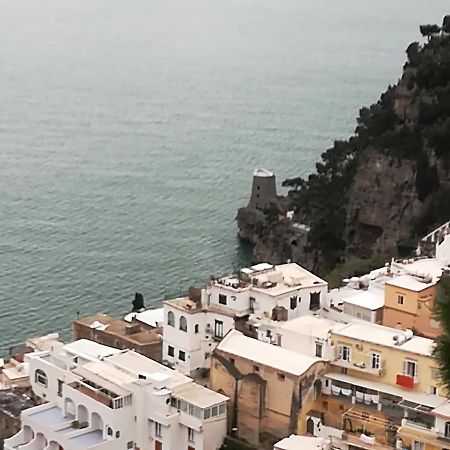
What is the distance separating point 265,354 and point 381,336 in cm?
271

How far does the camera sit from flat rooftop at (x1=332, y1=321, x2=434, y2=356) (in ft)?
80.1

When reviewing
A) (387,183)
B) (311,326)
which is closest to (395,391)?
(311,326)

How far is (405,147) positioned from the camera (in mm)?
49250

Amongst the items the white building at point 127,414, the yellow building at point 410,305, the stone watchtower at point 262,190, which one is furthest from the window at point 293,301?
the stone watchtower at point 262,190

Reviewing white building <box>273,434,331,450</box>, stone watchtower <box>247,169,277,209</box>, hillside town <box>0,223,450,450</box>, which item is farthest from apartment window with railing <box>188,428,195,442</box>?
stone watchtower <box>247,169,277,209</box>

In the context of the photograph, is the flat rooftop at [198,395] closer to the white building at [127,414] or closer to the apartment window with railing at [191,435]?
the white building at [127,414]

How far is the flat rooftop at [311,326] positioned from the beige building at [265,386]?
0.82 m

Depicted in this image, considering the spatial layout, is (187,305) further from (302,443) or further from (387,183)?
(387,183)

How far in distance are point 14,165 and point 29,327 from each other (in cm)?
3026

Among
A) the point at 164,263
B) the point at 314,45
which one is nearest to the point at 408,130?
the point at 164,263

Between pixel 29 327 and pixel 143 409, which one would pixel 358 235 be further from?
pixel 143 409

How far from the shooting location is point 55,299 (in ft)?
152

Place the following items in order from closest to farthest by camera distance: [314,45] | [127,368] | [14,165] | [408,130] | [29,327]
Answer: [127,368] → [29,327] → [408,130] → [14,165] → [314,45]

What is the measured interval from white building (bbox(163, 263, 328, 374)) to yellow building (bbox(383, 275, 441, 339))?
256 cm
